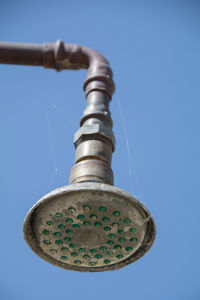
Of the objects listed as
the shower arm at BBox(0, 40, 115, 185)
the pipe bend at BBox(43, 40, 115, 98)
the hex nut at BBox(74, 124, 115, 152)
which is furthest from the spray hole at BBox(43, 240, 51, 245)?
the pipe bend at BBox(43, 40, 115, 98)

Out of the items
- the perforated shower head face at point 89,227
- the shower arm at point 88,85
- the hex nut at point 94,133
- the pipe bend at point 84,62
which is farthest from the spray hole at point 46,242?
the pipe bend at point 84,62

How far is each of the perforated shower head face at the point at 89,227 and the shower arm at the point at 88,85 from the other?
273mm

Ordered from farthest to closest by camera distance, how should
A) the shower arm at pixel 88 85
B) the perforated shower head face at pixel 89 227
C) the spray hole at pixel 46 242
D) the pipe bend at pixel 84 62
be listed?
the pipe bend at pixel 84 62 → the shower arm at pixel 88 85 → the spray hole at pixel 46 242 → the perforated shower head face at pixel 89 227

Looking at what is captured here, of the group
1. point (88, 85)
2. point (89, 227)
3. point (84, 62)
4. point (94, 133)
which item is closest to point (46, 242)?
point (89, 227)

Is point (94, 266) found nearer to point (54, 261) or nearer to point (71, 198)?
point (54, 261)

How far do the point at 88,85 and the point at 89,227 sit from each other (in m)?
1.26

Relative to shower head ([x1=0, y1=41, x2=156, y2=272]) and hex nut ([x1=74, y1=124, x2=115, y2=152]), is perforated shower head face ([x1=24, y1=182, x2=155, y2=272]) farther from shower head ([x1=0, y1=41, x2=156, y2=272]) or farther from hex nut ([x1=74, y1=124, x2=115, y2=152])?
hex nut ([x1=74, y1=124, x2=115, y2=152])

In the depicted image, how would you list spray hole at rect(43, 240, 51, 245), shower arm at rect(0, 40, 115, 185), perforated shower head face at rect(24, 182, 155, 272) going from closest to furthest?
1. perforated shower head face at rect(24, 182, 155, 272)
2. spray hole at rect(43, 240, 51, 245)
3. shower arm at rect(0, 40, 115, 185)

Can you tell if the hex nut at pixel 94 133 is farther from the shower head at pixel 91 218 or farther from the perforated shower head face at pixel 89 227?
the perforated shower head face at pixel 89 227

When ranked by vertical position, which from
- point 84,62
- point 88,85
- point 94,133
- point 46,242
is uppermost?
point 84,62

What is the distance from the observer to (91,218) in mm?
2156

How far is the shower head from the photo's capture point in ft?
6.88

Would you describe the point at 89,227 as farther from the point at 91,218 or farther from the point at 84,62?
the point at 84,62

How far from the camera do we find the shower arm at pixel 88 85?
8.07 ft
